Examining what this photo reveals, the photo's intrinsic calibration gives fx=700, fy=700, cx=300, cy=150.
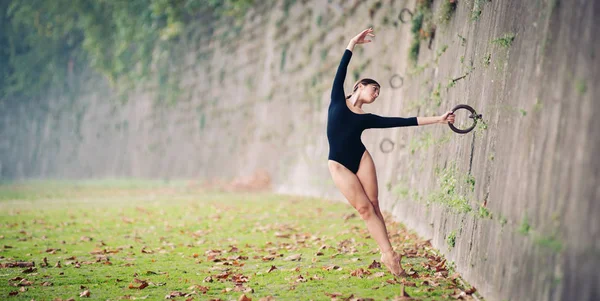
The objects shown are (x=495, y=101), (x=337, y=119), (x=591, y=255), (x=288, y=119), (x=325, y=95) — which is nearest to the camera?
(x=591, y=255)

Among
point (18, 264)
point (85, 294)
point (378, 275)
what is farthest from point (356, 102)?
point (18, 264)

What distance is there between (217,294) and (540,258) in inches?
106

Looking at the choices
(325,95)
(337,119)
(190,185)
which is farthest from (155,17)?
(337,119)

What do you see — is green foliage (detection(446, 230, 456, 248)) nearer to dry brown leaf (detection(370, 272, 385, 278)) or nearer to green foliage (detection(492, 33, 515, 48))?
dry brown leaf (detection(370, 272, 385, 278))

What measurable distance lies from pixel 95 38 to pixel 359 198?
87.9ft

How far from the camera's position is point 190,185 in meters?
24.3

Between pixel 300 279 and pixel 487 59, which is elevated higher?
pixel 487 59

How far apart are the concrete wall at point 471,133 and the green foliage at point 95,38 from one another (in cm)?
279

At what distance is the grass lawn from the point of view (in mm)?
5676

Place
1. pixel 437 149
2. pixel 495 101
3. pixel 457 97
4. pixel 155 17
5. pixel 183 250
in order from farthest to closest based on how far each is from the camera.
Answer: pixel 155 17, pixel 183 250, pixel 437 149, pixel 457 97, pixel 495 101

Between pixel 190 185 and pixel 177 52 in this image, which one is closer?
pixel 190 185

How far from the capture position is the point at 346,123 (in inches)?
230

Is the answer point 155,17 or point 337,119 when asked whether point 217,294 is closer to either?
point 337,119

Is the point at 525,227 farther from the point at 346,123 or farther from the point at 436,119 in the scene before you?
the point at 346,123
